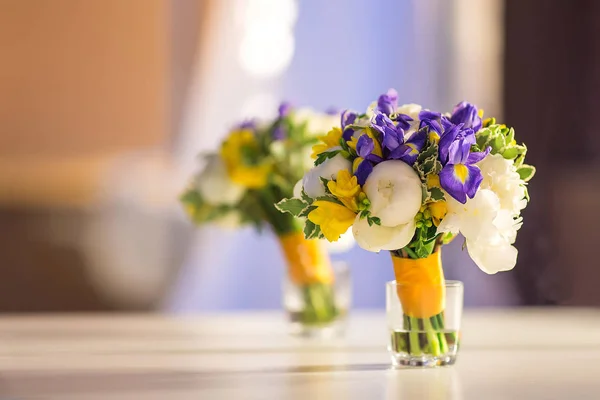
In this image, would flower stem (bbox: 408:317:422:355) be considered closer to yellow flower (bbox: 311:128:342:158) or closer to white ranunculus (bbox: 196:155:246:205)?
yellow flower (bbox: 311:128:342:158)

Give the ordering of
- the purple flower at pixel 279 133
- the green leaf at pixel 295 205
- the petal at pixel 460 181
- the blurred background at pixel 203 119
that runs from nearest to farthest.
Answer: the petal at pixel 460 181, the green leaf at pixel 295 205, the purple flower at pixel 279 133, the blurred background at pixel 203 119

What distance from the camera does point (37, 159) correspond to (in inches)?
99.3

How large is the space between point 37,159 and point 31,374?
1407 mm

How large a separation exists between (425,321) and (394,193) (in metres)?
0.24

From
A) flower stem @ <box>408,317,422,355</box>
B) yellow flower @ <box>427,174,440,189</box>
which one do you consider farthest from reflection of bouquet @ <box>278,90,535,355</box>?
flower stem @ <box>408,317,422,355</box>

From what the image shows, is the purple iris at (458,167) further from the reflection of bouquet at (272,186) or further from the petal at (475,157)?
the reflection of bouquet at (272,186)

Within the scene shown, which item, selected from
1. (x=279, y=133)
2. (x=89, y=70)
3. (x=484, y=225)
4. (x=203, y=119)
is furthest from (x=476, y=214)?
(x=89, y=70)

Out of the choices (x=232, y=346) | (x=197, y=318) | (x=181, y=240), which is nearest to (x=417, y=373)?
(x=232, y=346)

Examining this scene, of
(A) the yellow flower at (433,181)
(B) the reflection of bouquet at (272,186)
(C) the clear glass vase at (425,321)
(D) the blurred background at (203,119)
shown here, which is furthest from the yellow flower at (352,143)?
(D) the blurred background at (203,119)

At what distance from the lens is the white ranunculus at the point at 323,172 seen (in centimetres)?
110

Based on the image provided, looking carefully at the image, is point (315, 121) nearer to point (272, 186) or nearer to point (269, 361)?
point (272, 186)

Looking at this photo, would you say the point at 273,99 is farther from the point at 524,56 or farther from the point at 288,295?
the point at 288,295

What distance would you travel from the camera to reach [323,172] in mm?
1099

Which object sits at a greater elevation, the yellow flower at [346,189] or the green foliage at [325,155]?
the green foliage at [325,155]
